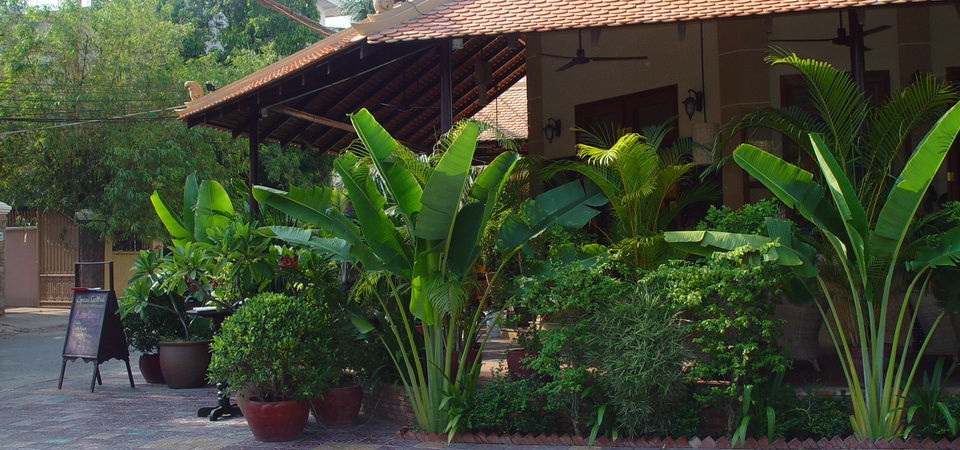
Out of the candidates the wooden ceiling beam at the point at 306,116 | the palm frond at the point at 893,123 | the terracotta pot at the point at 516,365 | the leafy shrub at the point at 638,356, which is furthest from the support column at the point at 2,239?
the palm frond at the point at 893,123

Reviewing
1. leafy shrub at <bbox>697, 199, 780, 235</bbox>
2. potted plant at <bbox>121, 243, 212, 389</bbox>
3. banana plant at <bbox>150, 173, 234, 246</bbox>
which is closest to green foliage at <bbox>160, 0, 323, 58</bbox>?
banana plant at <bbox>150, 173, 234, 246</bbox>

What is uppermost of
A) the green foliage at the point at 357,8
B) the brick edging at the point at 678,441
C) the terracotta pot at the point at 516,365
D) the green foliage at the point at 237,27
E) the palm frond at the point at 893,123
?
the green foliage at the point at 357,8

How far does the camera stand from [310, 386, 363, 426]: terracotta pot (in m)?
7.71

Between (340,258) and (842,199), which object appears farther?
(340,258)

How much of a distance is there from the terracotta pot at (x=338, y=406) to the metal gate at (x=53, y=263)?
21.5 meters

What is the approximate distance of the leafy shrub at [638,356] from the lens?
6293 mm

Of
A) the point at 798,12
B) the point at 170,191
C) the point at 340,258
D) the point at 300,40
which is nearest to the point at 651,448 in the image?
the point at 340,258

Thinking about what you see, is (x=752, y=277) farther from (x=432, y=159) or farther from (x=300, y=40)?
(x=300, y=40)

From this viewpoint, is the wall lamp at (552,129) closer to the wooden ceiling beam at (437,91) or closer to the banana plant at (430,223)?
the wooden ceiling beam at (437,91)

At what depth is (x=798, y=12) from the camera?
714 cm

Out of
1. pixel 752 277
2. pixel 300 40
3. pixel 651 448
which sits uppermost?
pixel 300 40

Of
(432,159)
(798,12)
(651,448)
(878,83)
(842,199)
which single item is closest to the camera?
(842,199)

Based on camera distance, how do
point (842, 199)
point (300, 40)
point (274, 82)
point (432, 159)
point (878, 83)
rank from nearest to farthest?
1. point (842, 199)
2. point (432, 159)
3. point (274, 82)
4. point (878, 83)
5. point (300, 40)

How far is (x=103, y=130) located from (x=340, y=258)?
16.0 meters
